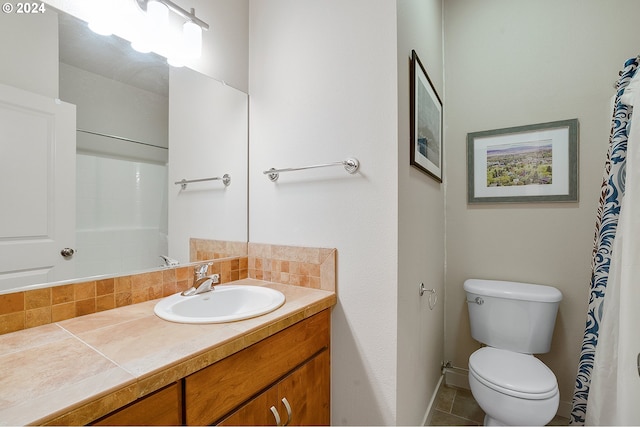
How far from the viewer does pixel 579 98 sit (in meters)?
1.66

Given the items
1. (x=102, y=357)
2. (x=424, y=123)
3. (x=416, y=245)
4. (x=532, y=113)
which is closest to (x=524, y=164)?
(x=532, y=113)

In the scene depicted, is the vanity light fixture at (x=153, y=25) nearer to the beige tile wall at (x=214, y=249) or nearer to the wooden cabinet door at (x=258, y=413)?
the beige tile wall at (x=214, y=249)

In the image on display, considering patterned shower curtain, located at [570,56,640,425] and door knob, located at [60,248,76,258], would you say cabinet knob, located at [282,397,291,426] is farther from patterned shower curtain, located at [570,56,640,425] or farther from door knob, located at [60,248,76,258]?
patterned shower curtain, located at [570,56,640,425]

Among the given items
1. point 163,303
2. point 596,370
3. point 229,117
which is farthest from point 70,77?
point 596,370

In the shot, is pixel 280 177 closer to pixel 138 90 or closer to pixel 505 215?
pixel 138 90

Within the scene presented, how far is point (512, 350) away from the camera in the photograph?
1.65 meters

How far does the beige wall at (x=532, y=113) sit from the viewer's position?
1.62m

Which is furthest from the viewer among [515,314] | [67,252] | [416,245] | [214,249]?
[515,314]

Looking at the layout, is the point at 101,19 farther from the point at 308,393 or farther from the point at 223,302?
the point at 308,393

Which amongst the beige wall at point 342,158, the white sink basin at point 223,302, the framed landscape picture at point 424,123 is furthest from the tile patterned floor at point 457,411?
the framed landscape picture at point 424,123

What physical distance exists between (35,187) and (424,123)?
5.16 feet

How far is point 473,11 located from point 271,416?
2583mm

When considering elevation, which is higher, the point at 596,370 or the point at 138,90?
the point at 138,90

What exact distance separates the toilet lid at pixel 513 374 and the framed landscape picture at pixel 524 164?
3.03 ft
